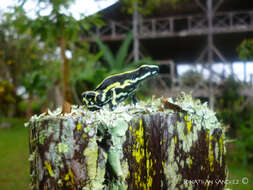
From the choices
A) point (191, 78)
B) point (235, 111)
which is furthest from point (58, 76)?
point (235, 111)

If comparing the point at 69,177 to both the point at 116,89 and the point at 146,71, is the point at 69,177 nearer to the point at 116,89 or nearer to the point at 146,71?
the point at 116,89

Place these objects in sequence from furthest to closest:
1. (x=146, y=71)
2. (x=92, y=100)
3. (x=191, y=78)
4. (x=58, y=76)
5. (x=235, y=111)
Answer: (x=191, y=78), (x=58, y=76), (x=235, y=111), (x=146, y=71), (x=92, y=100)

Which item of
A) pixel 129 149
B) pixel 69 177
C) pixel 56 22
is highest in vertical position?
pixel 56 22

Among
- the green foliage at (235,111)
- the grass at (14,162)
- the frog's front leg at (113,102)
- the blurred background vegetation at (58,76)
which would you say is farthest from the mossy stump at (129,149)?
the green foliage at (235,111)

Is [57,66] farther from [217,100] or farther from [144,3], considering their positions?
[217,100]

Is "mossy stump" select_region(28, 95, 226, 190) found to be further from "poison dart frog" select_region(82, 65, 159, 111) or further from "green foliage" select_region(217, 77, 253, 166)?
"green foliage" select_region(217, 77, 253, 166)

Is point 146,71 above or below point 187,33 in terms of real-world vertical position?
below

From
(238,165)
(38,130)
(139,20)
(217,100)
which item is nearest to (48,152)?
(38,130)
